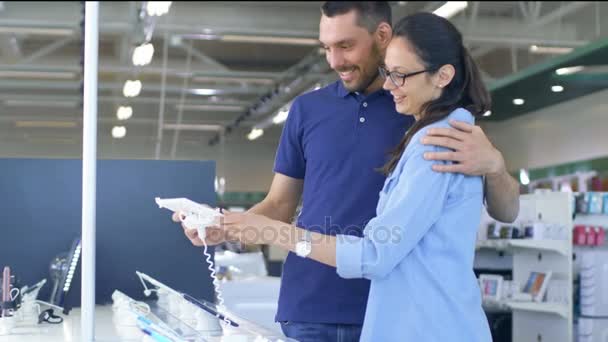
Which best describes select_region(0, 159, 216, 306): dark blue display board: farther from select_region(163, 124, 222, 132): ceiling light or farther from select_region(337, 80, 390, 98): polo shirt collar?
select_region(163, 124, 222, 132): ceiling light

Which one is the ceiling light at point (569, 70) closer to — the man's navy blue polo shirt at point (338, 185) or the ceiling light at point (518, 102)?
the ceiling light at point (518, 102)

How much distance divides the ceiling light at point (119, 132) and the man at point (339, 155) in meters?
17.3

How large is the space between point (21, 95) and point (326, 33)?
1429cm

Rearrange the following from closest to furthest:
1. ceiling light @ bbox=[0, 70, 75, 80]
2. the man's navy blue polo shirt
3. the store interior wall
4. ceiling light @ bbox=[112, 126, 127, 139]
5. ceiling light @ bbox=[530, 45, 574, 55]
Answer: the man's navy blue polo shirt
ceiling light @ bbox=[530, 45, 574, 55]
the store interior wall
ceiling light @ bbox=[0, 70, 75, 80]
ceiling light @ bbox=[112, 126, 127, 139]

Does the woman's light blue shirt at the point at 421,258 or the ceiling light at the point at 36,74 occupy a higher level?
the ceiling light at the point at 36,74

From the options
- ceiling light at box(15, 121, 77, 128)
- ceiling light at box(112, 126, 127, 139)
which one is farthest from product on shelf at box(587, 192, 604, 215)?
ceiling light at box(112, 126, 127, 139)

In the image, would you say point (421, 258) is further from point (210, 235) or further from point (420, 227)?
point (210, 235)

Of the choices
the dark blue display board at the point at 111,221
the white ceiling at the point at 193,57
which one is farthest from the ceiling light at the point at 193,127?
the dark blue display board at the point at 111,221

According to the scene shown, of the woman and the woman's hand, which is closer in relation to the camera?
the woman

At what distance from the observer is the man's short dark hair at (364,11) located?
2.38 metres

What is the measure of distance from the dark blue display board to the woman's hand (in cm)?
130

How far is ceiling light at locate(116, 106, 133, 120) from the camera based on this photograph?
1655 centimetres

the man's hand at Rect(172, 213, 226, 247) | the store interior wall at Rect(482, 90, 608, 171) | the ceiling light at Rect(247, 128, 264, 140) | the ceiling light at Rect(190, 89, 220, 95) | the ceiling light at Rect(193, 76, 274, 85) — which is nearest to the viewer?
the man's hand at Rect(172, 213, 226, 247)

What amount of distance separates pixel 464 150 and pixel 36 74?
14006mm
